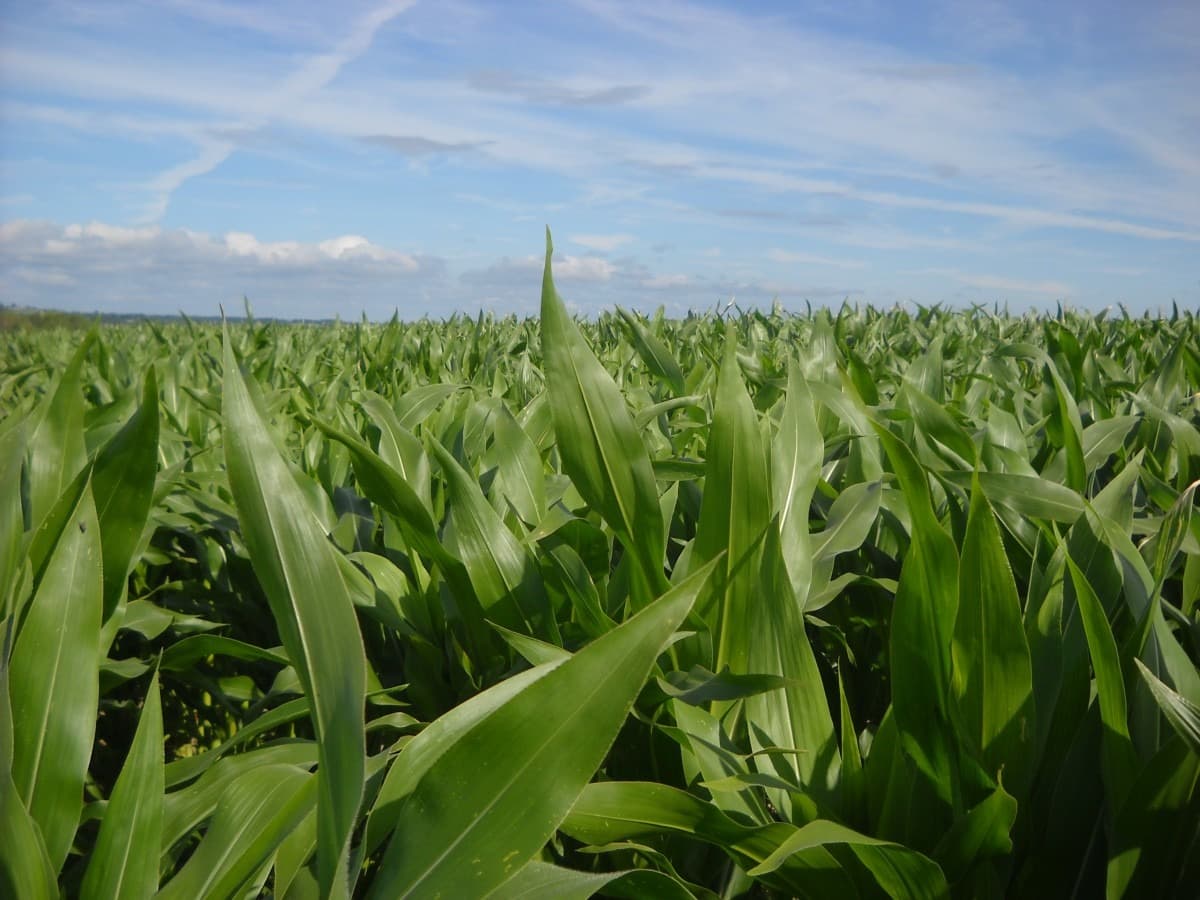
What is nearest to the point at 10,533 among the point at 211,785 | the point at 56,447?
the point at 56,447

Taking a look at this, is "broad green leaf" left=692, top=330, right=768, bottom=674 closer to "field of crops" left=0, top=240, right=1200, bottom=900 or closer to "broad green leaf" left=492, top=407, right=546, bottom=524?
"field of crops" left=0, top=240, right=1200, bottom=900

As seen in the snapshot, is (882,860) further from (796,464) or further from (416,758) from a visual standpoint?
(796,464)

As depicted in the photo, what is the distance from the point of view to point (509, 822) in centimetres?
69

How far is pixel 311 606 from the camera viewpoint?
736 mm

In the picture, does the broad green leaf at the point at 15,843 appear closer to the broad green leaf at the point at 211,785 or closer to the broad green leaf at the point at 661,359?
the broad green leaf at the point at 211,785

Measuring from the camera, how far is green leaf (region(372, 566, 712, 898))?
67 cm

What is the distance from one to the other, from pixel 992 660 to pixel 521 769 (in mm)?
529

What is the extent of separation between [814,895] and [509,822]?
43 centimetres

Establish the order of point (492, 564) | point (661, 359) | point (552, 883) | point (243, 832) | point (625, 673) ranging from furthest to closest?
1. point (661, 359)
2. point (492, 564)
3. point (243, 832)
4. point (552, 883)
5. point (625, 673)

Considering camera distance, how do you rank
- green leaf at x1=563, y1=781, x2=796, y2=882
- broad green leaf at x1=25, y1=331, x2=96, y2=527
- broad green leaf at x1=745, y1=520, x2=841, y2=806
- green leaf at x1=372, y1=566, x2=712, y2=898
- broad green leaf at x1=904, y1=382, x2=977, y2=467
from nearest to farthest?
green leaf at x1=372, y1=566, x2=712, y2=898 → green leaf at x1=563, y1=781, x2=796, y2=882 → broad green leaf at x1=745, y1=520, x2=841, y2=806 → broad green leaf at x1=25, y1=331, x2=96, y2=527 → broad green leaf at x1=904, y1=382, x2=977, y2=467

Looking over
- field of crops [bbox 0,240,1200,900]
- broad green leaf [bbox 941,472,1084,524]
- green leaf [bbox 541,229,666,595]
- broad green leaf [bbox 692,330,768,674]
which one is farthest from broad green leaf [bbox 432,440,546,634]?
broad green leaf [bbox 941,472,1084,524]

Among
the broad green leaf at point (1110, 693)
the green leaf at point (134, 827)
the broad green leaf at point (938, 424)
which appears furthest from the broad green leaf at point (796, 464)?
the green leaf at point (134, 827)

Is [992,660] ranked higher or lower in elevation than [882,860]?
higher

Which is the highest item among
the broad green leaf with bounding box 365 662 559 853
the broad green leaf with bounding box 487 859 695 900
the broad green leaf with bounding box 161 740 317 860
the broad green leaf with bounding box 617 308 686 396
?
the broad green leaf with bounding box 617 308 686 396
